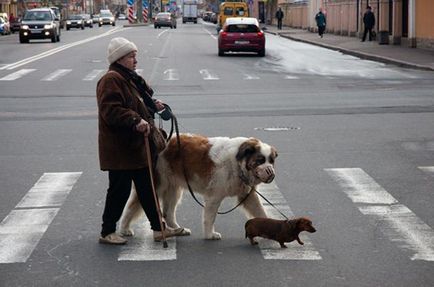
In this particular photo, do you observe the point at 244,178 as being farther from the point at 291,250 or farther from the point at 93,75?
the point at 93,75

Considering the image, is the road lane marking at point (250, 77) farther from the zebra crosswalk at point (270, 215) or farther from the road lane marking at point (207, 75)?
the zebra crosswalk at point (270, 215)

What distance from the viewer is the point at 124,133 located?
7.88m

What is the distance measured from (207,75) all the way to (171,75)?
1.06 metres

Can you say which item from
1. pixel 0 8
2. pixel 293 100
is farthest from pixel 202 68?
pixel 0 8

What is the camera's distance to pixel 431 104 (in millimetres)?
19219

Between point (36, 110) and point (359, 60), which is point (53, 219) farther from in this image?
point (359, 60)

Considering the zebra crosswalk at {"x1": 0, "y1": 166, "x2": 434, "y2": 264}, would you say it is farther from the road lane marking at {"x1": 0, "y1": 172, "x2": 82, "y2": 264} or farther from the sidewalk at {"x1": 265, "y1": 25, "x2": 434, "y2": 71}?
the sidewalk at {"x1": 265, "y1": 25, "x2": 434, "y2": 71}

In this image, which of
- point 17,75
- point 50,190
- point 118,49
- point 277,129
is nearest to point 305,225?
point 118,49

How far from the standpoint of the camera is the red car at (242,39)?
3981 centimetres

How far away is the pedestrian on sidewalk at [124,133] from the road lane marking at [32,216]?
27.9 inches

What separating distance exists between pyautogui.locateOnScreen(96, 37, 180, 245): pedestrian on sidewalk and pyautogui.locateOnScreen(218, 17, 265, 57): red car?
31.9m

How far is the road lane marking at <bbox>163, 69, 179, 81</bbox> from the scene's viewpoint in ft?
88.9

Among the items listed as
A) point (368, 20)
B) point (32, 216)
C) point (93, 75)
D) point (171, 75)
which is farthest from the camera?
point (368, 20)

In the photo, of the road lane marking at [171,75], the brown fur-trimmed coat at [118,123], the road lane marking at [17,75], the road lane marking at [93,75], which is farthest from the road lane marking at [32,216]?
the road lane marking at [17,75]
